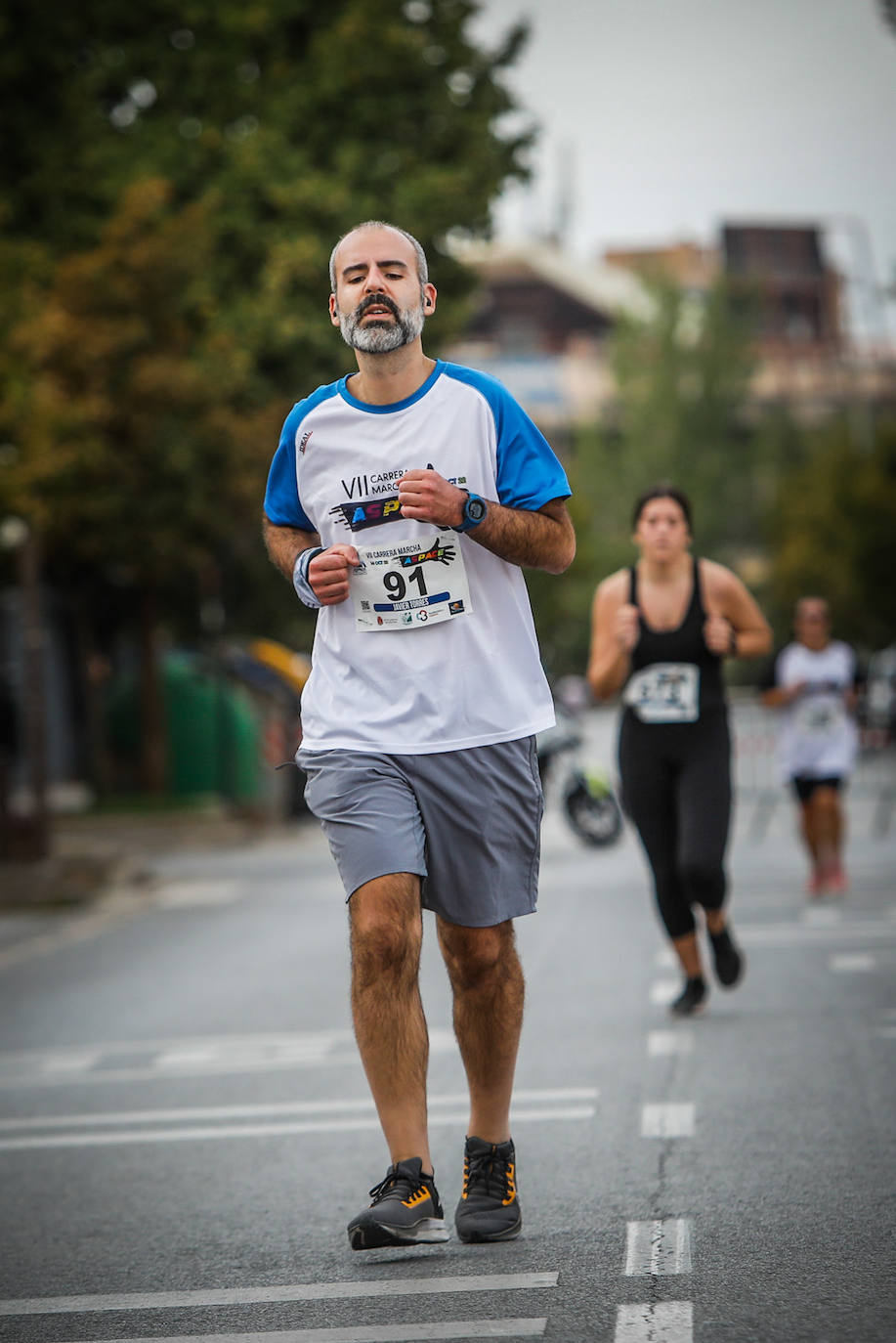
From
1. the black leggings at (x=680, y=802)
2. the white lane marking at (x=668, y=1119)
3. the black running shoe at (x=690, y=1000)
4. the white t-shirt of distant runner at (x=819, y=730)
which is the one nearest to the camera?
the white lane marking at (x=668, y=1119)

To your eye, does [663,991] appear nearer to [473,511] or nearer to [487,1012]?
[487,1012]

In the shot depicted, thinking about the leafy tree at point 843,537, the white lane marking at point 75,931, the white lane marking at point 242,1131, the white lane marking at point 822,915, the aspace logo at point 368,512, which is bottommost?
the white lane marking at point 242,1131

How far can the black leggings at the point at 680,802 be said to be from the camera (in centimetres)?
786

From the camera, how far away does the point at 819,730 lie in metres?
13.2

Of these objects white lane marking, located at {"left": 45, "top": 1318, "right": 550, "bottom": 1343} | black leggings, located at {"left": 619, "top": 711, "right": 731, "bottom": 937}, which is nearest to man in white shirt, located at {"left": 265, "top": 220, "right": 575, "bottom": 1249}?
white lane marking, located at {"left": 45, "top": 1318, "right": 550, "bottom": 1343}

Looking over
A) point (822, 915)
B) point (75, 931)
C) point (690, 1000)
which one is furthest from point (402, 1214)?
point (75, 931)

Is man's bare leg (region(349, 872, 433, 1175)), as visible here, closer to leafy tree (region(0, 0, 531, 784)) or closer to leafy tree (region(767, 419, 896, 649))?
leafy tree (region(0, 0, 531, 784))

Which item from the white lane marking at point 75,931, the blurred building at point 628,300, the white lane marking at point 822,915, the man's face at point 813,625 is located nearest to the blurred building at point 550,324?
the blurred building at point 628,300

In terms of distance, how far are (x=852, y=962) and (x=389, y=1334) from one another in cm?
634

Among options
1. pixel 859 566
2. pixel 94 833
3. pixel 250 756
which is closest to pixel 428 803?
pixel 94 833

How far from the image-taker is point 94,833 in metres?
22.5

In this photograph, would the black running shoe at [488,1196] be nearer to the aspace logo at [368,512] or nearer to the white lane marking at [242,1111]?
the aspace logo at [368,512]

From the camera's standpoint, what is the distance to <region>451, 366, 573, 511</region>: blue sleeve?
478cm

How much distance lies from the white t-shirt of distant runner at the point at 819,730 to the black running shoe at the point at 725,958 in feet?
16.7
